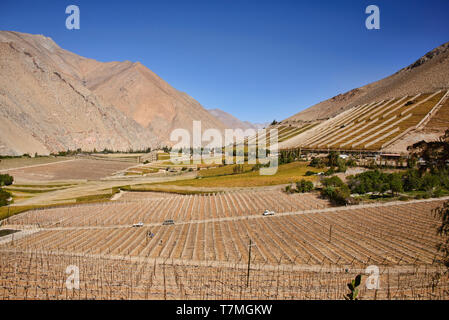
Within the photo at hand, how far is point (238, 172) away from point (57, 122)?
109 meters

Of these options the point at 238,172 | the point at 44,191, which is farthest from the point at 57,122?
the point at 238,172

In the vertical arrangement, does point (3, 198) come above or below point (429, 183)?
below

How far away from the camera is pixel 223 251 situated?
2238 centimetres

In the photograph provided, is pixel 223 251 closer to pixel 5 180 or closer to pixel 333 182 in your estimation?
pixel 333 182

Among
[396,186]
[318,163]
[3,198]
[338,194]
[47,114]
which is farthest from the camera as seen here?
[47,114]

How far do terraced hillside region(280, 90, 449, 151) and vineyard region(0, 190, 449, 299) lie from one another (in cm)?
5551

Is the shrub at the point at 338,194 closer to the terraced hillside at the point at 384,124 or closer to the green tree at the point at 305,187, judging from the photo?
the green tree at the point at 305,187

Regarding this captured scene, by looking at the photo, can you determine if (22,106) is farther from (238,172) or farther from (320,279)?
(320,279)

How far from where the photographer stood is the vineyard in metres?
15.0

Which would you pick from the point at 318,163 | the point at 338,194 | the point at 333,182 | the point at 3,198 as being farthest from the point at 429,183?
the point at 3,198

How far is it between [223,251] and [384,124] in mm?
96903

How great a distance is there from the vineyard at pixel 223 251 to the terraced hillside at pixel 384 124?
182 ft

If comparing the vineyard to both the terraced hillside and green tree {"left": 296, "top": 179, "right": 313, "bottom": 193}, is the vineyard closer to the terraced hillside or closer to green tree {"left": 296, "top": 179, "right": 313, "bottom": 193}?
green tree {"left": 296, "top": 179, "right": 313, "bottom": 193}

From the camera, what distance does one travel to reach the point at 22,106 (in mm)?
118438
